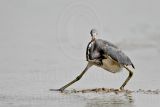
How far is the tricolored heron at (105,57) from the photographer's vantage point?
335 inches

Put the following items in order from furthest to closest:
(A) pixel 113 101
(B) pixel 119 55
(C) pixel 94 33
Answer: (B) pixel 119 55 → (C) pixel 94 33 → (A) pixel 113 101

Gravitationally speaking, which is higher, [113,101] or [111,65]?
[111,65]

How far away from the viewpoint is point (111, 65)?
28.3 feet

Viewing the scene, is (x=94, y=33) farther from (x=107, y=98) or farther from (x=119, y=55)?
(x=107, y=98)

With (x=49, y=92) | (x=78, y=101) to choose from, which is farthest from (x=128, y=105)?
(x=49, y=92)

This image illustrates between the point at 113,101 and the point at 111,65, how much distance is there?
881 mm

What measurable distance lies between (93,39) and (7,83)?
119 cm

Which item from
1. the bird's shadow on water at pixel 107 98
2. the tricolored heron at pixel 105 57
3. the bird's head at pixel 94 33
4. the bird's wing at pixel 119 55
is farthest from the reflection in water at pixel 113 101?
the bird's head at pixel 94 33

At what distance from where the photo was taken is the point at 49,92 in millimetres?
8344

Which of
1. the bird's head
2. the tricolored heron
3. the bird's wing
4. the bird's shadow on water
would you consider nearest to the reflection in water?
the bird's shadow on water

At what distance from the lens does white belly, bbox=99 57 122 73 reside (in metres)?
8.59

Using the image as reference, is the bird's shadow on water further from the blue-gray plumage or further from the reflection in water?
the blue-gray plumage

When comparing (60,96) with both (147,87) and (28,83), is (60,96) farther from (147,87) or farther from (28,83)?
(147,87)

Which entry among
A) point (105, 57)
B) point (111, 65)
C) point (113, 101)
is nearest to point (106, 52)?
point (105, 57)
